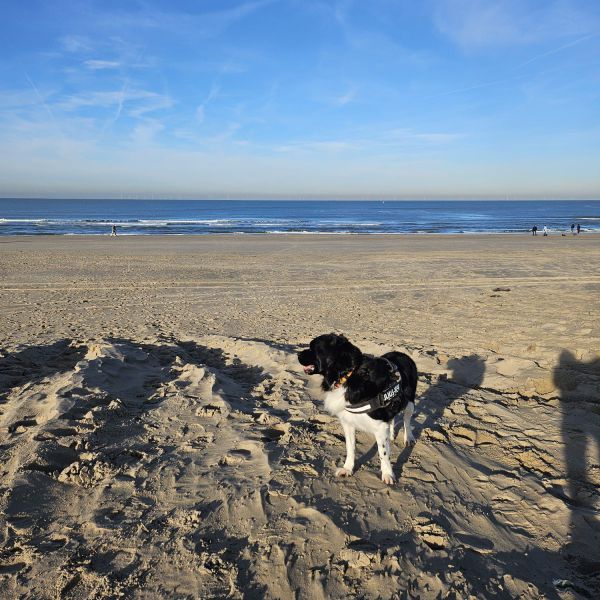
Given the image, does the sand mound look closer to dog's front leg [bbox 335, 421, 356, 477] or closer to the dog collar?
dog's front leg [bbox 335, 421, 356, 477]

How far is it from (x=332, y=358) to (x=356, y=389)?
0.32 metres

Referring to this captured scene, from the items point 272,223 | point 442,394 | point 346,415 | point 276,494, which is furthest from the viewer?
point 272,223

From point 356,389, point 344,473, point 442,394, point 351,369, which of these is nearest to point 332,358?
point 351,369

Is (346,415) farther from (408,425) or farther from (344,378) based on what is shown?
(408,425)

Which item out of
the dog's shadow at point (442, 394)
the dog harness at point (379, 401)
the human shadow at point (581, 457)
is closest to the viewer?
the human shadow at point (581, 457)

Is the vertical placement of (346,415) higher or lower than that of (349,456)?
higher

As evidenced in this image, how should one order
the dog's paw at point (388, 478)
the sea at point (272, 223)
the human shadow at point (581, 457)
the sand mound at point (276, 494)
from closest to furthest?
the sand mound at point (276, 494) < the human shadow at point (581, 457) < the dog's paw at point (388, 478) < the sea at point (272, 223)

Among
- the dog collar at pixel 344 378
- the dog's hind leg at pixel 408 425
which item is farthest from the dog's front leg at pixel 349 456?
the dog's hind leg at pixel 408 425

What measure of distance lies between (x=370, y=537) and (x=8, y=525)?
251cm

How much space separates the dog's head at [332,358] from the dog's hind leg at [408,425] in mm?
1009

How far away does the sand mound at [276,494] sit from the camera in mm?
2684

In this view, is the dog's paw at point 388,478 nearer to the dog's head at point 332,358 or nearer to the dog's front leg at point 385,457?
the dog's front leg at point 385,457

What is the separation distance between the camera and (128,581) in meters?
2.60

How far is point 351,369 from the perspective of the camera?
12.0 ft
